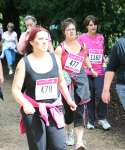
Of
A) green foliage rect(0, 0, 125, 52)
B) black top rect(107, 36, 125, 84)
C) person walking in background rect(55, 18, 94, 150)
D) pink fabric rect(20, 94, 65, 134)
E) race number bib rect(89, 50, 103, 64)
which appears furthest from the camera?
green foliage rect(0, 0, 125, 52)

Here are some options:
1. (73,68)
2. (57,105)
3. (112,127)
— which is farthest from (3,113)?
(57,105)

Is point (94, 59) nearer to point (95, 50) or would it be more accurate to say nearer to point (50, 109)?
point (95, 50)

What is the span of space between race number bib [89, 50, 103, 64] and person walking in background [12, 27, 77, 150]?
3097 mm

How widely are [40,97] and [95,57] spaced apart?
3.31 metres

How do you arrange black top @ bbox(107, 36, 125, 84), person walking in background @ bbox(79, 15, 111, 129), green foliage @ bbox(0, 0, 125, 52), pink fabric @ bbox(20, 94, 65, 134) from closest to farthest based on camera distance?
1. pink fabric @ bbox(20, 94, 65, 134)
2. black top @ bbox(107, 36, 125, 84)
3. person walking in background @ bbox(79, 15, 111, 129)
4. green foliage @ bbox(0, 0, 125, 52)

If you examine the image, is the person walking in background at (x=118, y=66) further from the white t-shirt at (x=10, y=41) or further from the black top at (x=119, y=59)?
the white t-shirt at (x=10, y=41)

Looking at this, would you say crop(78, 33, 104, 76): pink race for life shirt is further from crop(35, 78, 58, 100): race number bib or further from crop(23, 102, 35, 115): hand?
crop(23, 102, 35, 115): hand

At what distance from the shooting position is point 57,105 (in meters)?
5.54

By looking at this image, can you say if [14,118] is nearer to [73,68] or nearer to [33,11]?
[73,68]

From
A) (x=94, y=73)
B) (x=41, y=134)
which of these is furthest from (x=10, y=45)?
(x=41, y=134)

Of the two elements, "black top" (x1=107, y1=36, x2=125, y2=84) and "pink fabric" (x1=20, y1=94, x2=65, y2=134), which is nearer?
"pink fabric" (x1=20, y1=94, x2=65, y2=134)

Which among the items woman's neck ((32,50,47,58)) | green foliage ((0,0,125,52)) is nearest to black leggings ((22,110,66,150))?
woman's neck ((32,50,47,58))

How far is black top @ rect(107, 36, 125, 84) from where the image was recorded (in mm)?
6058

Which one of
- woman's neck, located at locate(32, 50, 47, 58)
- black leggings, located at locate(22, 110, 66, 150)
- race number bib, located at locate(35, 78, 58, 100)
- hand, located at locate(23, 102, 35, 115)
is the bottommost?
black leggings, located at locate(22, 110, 66, 150)
